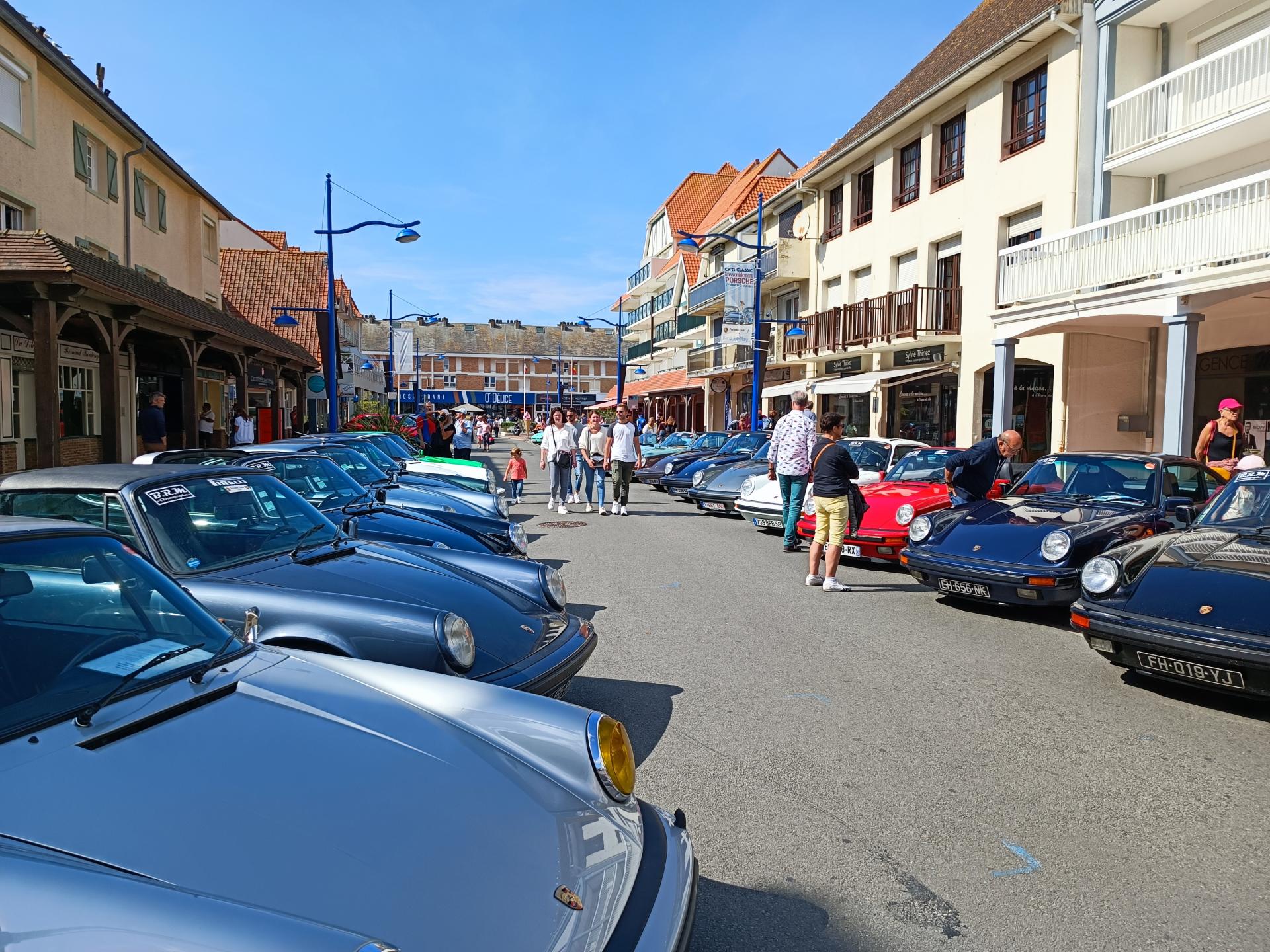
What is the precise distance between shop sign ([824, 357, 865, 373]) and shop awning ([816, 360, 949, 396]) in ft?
0.83

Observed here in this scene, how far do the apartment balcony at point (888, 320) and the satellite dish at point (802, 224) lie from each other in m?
3.63

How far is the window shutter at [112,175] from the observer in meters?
19.4

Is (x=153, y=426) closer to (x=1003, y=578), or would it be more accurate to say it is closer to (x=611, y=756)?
(x=1003, y=578)

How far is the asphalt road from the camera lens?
2.91 metres

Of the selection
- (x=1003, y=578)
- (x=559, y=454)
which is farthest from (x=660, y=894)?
(x=559, y=454)

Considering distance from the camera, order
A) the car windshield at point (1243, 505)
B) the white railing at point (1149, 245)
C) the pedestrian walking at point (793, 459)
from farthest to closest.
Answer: the white railing at point (1149, 245) → the pedestrian walking at point (793, 459) → the car windshield at point (1243, 505)

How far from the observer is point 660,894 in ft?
7.13

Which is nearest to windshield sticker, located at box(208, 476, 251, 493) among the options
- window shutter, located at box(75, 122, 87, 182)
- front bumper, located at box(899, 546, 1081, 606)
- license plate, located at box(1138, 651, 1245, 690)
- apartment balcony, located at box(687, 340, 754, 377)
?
license plate, located at box(1138, 651, 1245, 690)

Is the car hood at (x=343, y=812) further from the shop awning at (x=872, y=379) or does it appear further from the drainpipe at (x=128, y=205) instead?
the shop awning at (x=872, y=379)

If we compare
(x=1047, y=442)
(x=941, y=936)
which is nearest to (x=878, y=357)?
(x=1047, y=442)

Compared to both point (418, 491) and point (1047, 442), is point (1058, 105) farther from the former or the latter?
point (418, 491)

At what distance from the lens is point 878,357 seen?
83.0ft

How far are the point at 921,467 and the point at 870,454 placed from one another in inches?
55.8

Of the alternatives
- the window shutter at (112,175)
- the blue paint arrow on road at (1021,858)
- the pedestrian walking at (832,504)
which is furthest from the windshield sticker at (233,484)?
the window shutter at (112,175)
